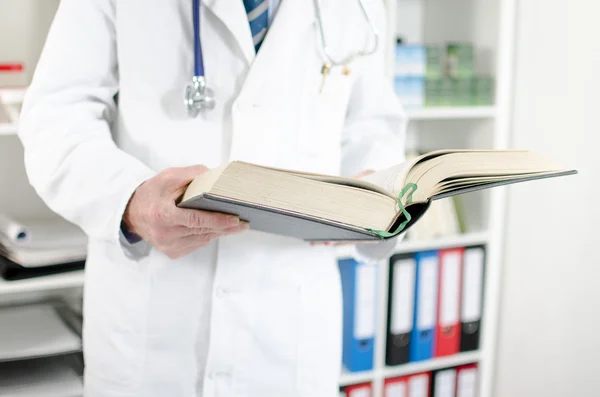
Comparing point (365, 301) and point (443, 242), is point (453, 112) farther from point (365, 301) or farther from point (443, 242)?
point (365, 301)

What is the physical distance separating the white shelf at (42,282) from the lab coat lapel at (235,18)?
850 millimetres

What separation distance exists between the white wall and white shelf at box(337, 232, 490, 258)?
11cm

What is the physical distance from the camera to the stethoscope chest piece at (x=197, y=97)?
1.05m

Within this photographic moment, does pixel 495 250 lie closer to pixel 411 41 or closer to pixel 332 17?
pixel 411 41

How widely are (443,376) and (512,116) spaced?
0.82 metres

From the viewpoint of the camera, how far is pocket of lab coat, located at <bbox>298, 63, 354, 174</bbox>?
1.15 metres

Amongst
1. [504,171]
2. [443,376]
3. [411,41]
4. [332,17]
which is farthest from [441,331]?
[504,171]

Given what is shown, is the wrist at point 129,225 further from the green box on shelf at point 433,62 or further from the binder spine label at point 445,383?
the binder spine label at point 445,383

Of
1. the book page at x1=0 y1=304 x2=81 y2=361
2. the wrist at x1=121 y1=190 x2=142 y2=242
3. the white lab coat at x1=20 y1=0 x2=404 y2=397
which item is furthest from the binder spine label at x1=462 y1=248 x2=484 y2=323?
the wrist at x1=121 y1=190 x2=142 y2=242

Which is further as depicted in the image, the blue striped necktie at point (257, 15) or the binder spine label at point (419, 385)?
the binder spine label at point (419, 385)

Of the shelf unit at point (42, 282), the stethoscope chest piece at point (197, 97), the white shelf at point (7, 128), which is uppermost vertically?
the stethoscope chest piece at point (197, 97)

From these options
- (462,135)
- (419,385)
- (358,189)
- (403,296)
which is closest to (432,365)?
(419,385)

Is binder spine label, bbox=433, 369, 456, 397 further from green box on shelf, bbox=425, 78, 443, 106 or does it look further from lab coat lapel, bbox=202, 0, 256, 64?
lab coat lapel, bbox=202, 0, 256, 64

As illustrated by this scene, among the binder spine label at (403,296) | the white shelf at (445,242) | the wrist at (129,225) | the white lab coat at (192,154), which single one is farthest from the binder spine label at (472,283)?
the wrist at (129,225)
